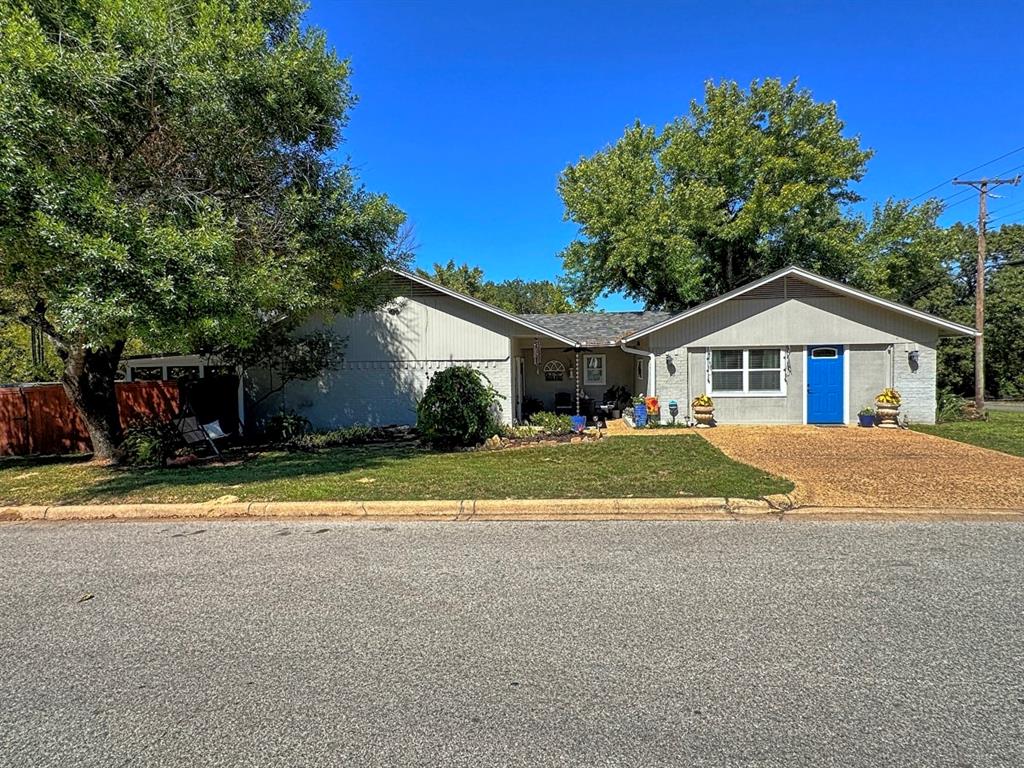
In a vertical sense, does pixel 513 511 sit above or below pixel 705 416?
below

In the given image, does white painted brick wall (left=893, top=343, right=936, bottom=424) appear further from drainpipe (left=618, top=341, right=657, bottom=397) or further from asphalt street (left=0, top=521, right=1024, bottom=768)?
asphalt street (left=0, top=521, right=1024, bottom=768)

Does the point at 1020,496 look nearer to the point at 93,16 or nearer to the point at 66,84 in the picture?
the point at 66,84

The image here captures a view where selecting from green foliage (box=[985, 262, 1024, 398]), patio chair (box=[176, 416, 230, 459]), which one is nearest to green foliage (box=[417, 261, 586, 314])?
patio chair (box=[176, 416, 230, 459])

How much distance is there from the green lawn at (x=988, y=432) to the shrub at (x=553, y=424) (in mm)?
8169

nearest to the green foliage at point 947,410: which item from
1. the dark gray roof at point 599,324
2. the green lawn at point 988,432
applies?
the green lawn at point 988,432

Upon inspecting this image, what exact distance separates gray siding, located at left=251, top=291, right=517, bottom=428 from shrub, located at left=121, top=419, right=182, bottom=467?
383 centimetres

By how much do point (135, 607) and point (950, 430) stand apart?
52.9 feet

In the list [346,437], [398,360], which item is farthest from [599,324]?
[346,437]

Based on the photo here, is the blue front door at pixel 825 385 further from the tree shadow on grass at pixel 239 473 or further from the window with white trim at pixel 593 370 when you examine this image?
the tree shadow on grass at pixel 239 473

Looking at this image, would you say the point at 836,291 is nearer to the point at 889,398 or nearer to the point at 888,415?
the point at 889,398

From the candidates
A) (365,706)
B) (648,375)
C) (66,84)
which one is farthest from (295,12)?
(648,375)

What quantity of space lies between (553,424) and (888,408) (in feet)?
28.1

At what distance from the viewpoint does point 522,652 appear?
3232mm

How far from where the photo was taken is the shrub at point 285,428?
13352mm
